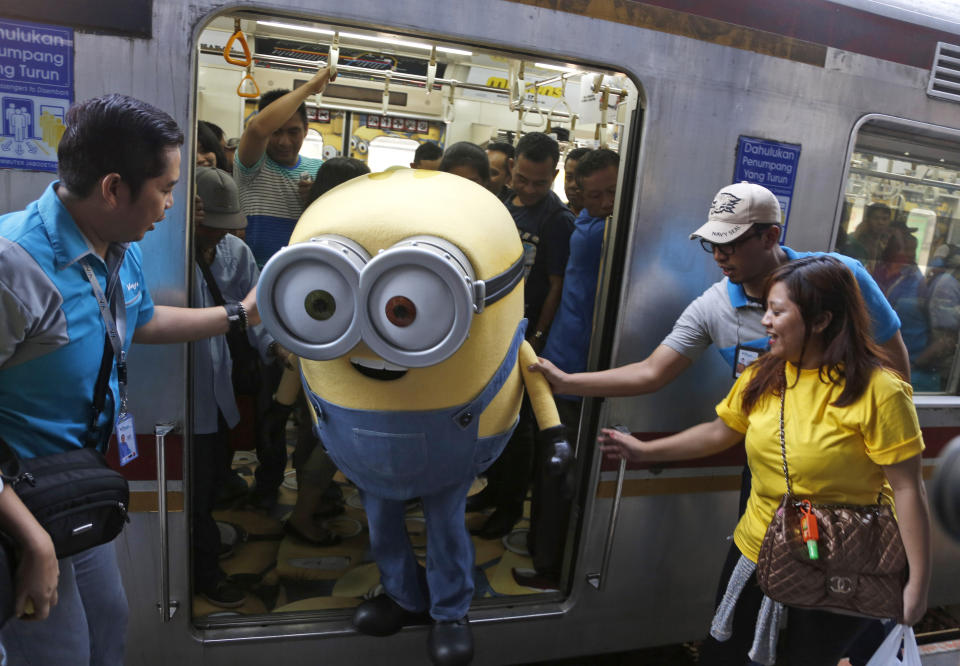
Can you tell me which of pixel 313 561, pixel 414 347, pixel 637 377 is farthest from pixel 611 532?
pixel 414 347

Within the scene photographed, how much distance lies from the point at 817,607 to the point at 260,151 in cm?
255

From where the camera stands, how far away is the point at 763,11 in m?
2.53

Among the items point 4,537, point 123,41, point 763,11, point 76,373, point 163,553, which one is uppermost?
point 763,11

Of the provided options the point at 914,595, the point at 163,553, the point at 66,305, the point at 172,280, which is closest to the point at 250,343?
the point at 172,280

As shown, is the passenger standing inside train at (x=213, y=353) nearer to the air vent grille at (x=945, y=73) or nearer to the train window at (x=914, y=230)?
the train window at (x=914, y=230)

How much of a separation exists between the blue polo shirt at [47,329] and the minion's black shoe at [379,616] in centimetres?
118

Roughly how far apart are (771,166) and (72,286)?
7.95 feet

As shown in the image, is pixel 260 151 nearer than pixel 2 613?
No

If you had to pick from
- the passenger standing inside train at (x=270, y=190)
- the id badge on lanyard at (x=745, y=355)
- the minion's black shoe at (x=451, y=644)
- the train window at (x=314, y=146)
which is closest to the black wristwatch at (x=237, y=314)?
the passenger standing inside train at (x=270, y=190)

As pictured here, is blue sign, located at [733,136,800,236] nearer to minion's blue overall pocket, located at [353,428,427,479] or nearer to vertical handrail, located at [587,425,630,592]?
vertical handrail, located at [587,425,630,592]

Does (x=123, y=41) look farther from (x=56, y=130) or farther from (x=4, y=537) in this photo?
(x=4, y=537)

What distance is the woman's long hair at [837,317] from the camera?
183cm

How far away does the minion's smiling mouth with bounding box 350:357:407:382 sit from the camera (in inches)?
68.3

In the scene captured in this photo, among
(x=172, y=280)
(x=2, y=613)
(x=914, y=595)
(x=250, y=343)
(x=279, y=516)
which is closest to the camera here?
(x=2, y=613)
